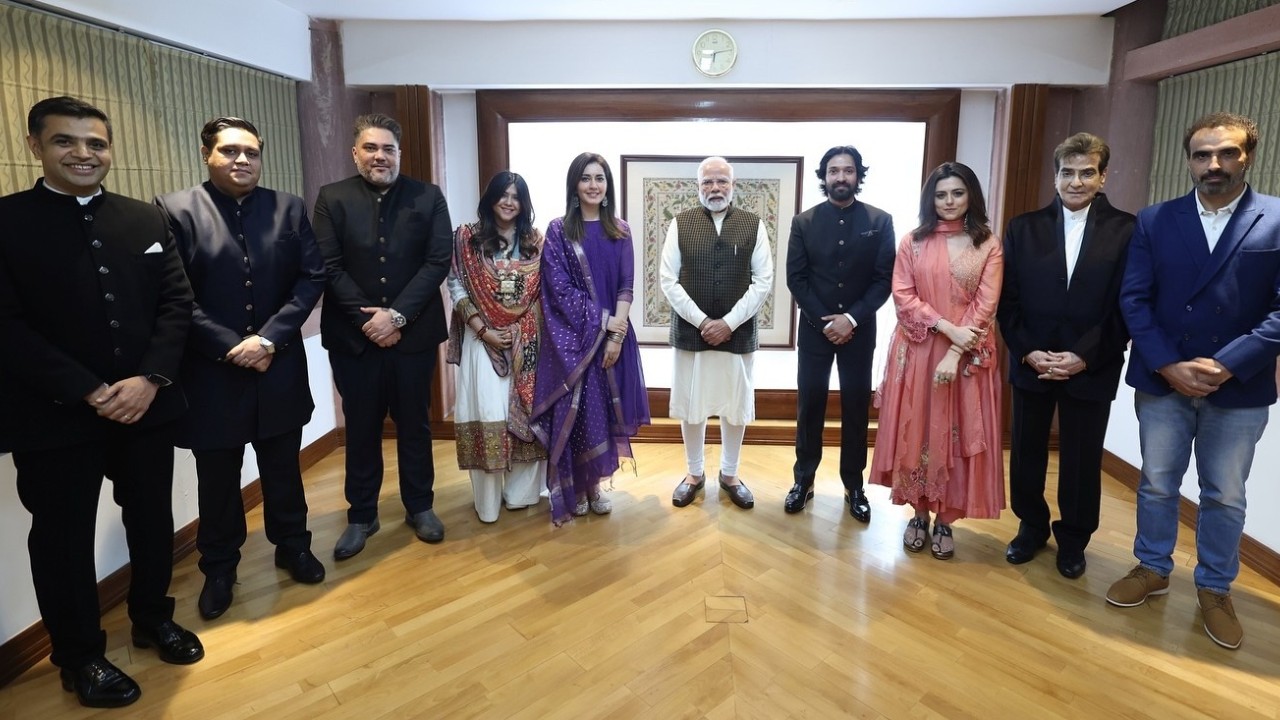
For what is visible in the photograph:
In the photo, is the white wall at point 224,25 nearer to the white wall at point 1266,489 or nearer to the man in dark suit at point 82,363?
the man in dark suit at point 82,363

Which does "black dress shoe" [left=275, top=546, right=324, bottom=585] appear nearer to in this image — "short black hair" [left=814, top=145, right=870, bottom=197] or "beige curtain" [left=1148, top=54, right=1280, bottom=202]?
"short black hair" [left=814, top=145, right=870, bottom=197]

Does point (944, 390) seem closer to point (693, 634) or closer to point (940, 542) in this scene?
point (940, 542)

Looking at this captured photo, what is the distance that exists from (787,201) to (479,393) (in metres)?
2.30

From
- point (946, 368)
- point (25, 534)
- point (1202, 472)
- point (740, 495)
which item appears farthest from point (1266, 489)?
point (25, 534)

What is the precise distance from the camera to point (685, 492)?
3541mm

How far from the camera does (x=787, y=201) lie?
14.8ft

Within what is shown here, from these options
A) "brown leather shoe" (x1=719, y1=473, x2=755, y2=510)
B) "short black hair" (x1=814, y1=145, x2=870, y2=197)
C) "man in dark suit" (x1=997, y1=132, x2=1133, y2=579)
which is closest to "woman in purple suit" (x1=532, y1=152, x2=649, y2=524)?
"brown leather shoe" (x1=719, y1=473, x2=755, y2=510)

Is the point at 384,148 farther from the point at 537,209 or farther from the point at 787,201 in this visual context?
the point at 787,201

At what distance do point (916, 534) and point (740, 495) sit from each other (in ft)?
2.61

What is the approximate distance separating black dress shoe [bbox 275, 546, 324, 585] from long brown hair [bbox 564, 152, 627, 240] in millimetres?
1607

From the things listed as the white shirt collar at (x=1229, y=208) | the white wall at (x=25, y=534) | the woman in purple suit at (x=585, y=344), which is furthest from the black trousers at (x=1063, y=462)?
the white wall at (x=25, y=534)

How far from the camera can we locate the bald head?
3.27 meters

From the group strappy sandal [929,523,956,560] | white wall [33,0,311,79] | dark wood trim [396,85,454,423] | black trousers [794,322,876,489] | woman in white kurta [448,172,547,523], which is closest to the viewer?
white wall [33,0,311,79]

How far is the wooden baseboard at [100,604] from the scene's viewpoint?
2.24m
